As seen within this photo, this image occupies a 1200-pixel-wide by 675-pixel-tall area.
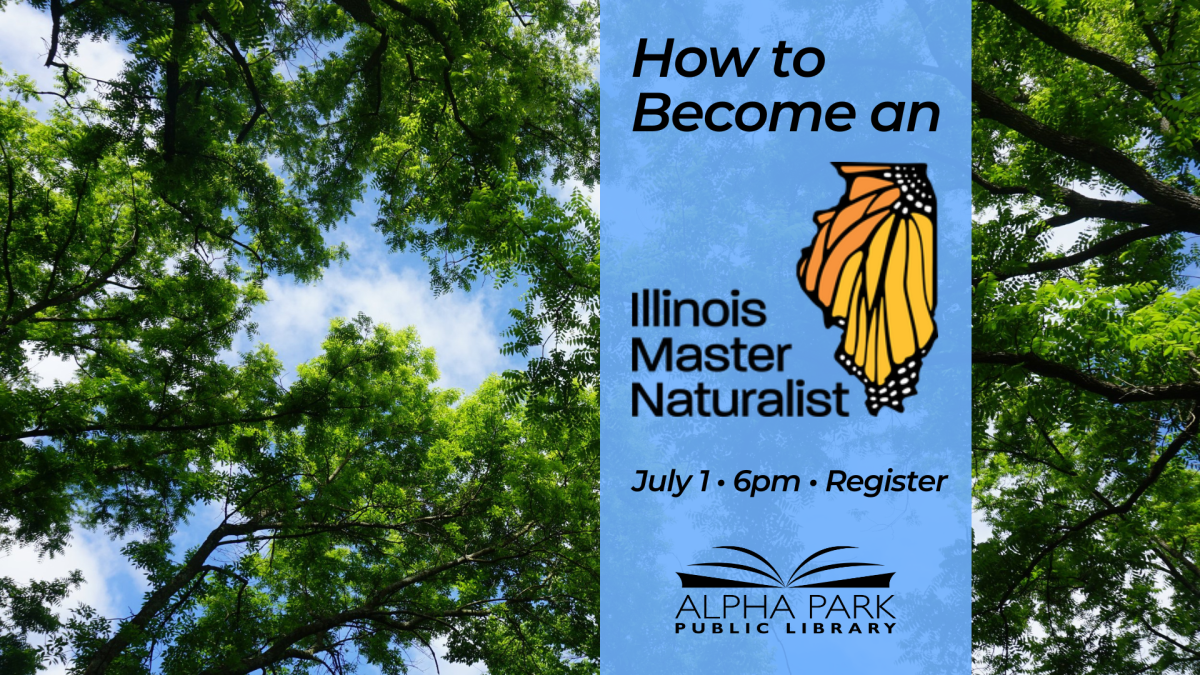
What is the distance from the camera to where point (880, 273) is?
5.04 metres

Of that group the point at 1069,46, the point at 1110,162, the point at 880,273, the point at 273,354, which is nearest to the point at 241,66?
the point at 273,354

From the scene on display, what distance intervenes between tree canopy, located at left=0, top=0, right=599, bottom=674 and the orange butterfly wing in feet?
6.68

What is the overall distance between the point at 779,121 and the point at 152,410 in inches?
270

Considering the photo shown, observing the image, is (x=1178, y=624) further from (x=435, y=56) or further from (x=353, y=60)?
(x=353, y=60)

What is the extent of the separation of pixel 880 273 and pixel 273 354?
31.2 feet

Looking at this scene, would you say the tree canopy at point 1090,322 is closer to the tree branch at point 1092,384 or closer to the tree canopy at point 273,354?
the tree branch at point 1092,384

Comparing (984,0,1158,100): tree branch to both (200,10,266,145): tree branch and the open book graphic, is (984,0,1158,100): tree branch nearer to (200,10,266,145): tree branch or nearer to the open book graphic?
the open book graphic

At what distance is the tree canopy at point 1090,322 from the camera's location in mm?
4066

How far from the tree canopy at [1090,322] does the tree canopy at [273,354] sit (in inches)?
132

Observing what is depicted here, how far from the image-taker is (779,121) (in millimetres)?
5855

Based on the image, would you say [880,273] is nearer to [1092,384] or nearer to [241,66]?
[1092,384]

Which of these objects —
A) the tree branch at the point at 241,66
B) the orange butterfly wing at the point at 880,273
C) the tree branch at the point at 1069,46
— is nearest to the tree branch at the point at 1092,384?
the orange butterfly wing at the point at 880,273

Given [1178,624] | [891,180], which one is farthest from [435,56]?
[1178,624]

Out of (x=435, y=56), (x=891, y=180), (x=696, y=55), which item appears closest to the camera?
(x=891, y=180)
